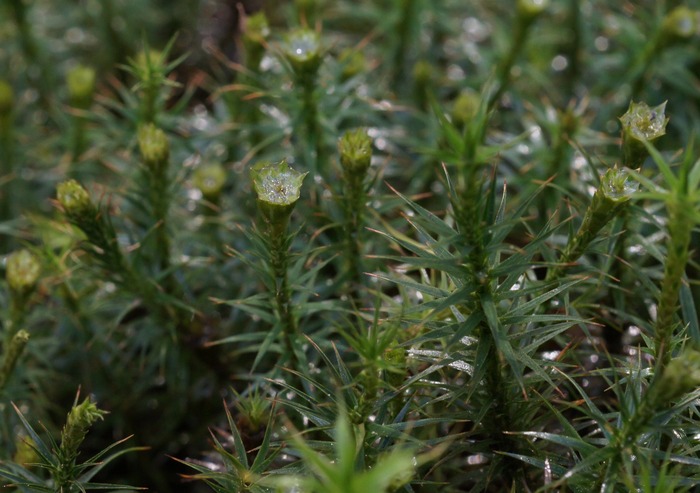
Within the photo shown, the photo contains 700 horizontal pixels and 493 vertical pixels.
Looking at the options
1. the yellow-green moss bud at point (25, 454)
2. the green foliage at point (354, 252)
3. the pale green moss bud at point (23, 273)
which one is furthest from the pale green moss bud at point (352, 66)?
the yellow-green moss bud at point (25, 454)

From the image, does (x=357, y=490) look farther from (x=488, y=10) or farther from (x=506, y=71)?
(x=488, y=10)

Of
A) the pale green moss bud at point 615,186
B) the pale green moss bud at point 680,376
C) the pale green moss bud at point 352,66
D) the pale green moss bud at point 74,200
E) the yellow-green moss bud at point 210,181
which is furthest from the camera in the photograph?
the pale green moss bud at point 352,66

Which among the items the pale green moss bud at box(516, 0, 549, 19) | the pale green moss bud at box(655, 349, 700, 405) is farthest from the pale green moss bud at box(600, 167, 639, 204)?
the pale green moss bud at box(516, 0, 549, 19)

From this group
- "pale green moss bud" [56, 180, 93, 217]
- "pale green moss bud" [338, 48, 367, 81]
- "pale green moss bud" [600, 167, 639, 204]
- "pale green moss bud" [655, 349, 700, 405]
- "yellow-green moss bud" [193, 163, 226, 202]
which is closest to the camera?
"pale green moss bud" [655, 349, 700, 405]

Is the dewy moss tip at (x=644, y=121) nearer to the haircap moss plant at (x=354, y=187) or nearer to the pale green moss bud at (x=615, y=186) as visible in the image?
the pale green moss bud at (x=615, y=186)

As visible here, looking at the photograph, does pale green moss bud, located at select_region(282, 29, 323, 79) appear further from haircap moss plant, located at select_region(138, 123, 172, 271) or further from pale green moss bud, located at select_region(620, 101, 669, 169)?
pale green moss bud, located at select_region(620, 101, 669, 169)

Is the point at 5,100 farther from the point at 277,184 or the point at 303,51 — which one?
the point at 277,184
